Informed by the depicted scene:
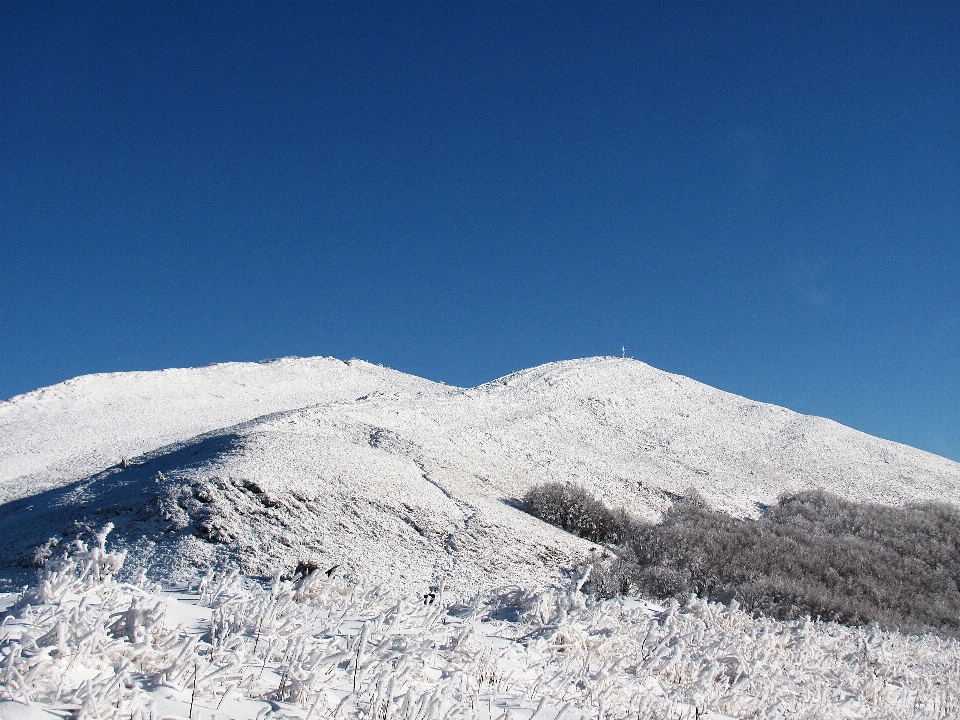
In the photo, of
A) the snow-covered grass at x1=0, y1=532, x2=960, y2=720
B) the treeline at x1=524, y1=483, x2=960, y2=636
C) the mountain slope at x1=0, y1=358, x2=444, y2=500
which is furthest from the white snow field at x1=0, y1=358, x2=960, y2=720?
the treeline at x1=524, y1=483, x2=960, y2=636

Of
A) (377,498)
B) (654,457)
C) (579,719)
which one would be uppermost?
(654,457)

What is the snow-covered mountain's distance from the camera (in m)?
11.8

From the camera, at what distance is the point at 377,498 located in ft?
46.0

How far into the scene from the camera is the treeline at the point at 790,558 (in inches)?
444

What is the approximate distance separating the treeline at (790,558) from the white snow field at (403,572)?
129 centimetres

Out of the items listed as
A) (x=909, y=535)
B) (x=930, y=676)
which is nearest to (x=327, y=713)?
(x=930, y=676)

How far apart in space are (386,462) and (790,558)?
927cm

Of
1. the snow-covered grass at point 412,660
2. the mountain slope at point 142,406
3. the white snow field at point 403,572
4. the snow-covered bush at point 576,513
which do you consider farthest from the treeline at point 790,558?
the mountain slope at point 142,406

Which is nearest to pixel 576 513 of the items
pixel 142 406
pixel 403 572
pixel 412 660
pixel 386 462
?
pixel 386 462

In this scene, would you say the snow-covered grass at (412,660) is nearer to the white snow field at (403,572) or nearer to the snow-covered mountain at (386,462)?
the white snow field at (403,572)

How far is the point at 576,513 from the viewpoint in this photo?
16.7 m

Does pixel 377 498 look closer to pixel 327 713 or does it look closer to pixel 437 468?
pixel 437 468

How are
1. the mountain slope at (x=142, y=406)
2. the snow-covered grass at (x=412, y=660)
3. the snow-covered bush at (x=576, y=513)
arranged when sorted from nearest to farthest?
the snow-covered grass at (x=412, y=660) < the snow-covered bush at (x=576, y=513) < the mountain slope at (x=142, y=406)

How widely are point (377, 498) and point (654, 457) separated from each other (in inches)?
561
